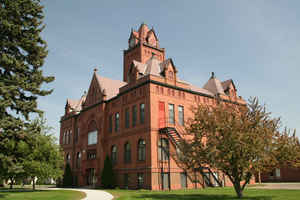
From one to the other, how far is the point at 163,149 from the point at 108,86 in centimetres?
1592

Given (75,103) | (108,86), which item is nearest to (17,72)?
(108,86)

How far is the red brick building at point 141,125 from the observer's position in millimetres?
31688

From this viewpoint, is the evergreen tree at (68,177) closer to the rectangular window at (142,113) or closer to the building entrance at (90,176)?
the building entrance at (90,176)

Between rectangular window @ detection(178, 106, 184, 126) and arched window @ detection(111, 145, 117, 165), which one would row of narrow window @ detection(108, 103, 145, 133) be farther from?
rectangular window @ detection(178, 106, 184, 126)

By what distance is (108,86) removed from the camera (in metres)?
43.4

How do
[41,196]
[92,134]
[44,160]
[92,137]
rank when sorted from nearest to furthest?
[41,196] < [44,160] < [92,137] < [92,134]

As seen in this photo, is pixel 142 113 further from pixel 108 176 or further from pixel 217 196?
pixel 217 196

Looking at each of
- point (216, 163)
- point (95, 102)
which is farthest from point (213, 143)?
point (95, 102)

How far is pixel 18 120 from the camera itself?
22.6 m

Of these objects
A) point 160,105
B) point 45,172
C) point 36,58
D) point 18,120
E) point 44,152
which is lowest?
point 45,172

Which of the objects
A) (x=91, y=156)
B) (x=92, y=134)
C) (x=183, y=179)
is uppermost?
(x=92, y=134)

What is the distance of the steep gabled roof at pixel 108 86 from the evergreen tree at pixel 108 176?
1041 centimetres

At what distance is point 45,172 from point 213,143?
19246 mm

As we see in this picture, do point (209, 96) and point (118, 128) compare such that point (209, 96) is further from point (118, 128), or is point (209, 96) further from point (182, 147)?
point (182, 147)
